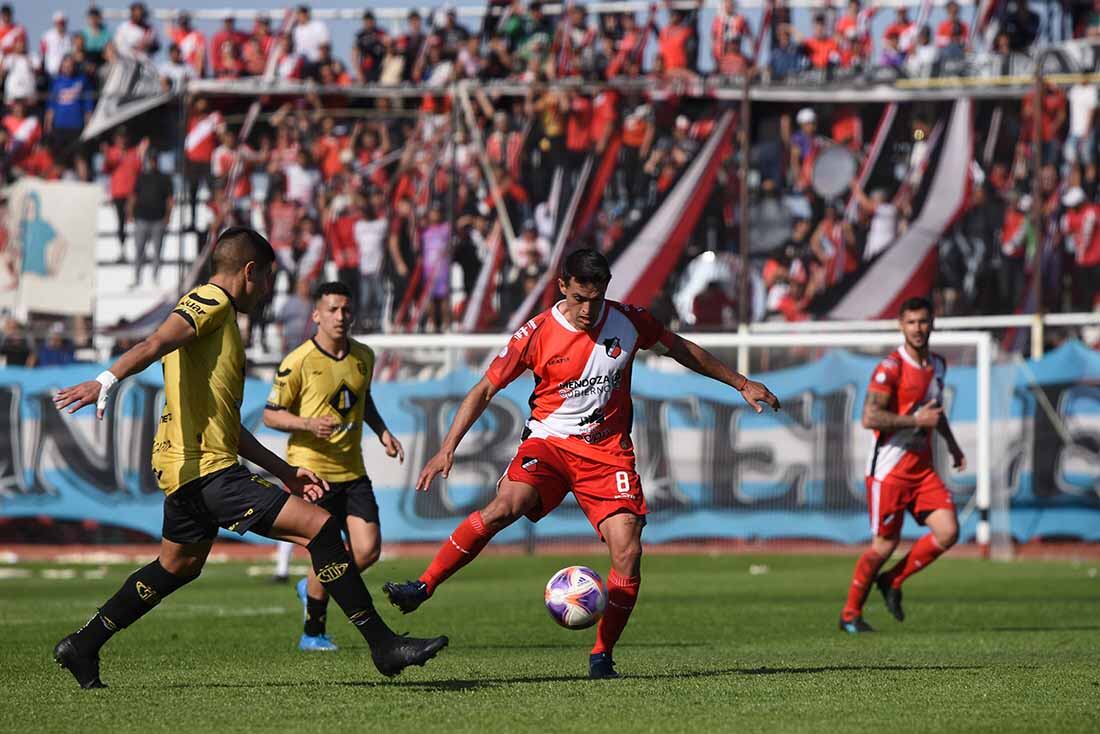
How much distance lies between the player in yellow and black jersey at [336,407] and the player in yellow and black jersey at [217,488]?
308cm

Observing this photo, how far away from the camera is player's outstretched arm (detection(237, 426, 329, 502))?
29.5 feet

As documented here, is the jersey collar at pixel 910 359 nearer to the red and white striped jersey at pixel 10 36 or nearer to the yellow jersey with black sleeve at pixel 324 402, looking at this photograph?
the yellow jersey with black sleeve at pixel 324 402

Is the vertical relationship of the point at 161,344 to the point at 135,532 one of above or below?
above

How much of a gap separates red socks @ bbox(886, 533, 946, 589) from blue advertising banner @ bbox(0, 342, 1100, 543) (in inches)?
364

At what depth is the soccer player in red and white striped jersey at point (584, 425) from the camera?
9773mm

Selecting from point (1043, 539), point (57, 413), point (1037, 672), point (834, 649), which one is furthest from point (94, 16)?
point (1037, 672)

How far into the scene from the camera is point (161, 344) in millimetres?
8281

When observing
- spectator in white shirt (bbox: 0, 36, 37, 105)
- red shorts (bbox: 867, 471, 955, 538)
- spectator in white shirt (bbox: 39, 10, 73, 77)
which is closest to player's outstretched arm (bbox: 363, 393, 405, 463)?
red shorts (bbox: 867, 471, 955, 538)

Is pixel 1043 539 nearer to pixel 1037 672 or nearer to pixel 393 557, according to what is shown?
pixel 393 557

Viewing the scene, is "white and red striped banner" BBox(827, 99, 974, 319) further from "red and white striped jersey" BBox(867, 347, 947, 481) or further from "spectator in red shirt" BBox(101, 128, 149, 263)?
"red and white striped jersey" BBox(867, 347, 947, 481)

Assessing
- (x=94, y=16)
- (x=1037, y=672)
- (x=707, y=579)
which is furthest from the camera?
(x=94, y=16)

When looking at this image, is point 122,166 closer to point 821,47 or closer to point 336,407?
point 821,47

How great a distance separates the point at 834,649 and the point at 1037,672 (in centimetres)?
203

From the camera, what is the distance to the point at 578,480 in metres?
9.95
